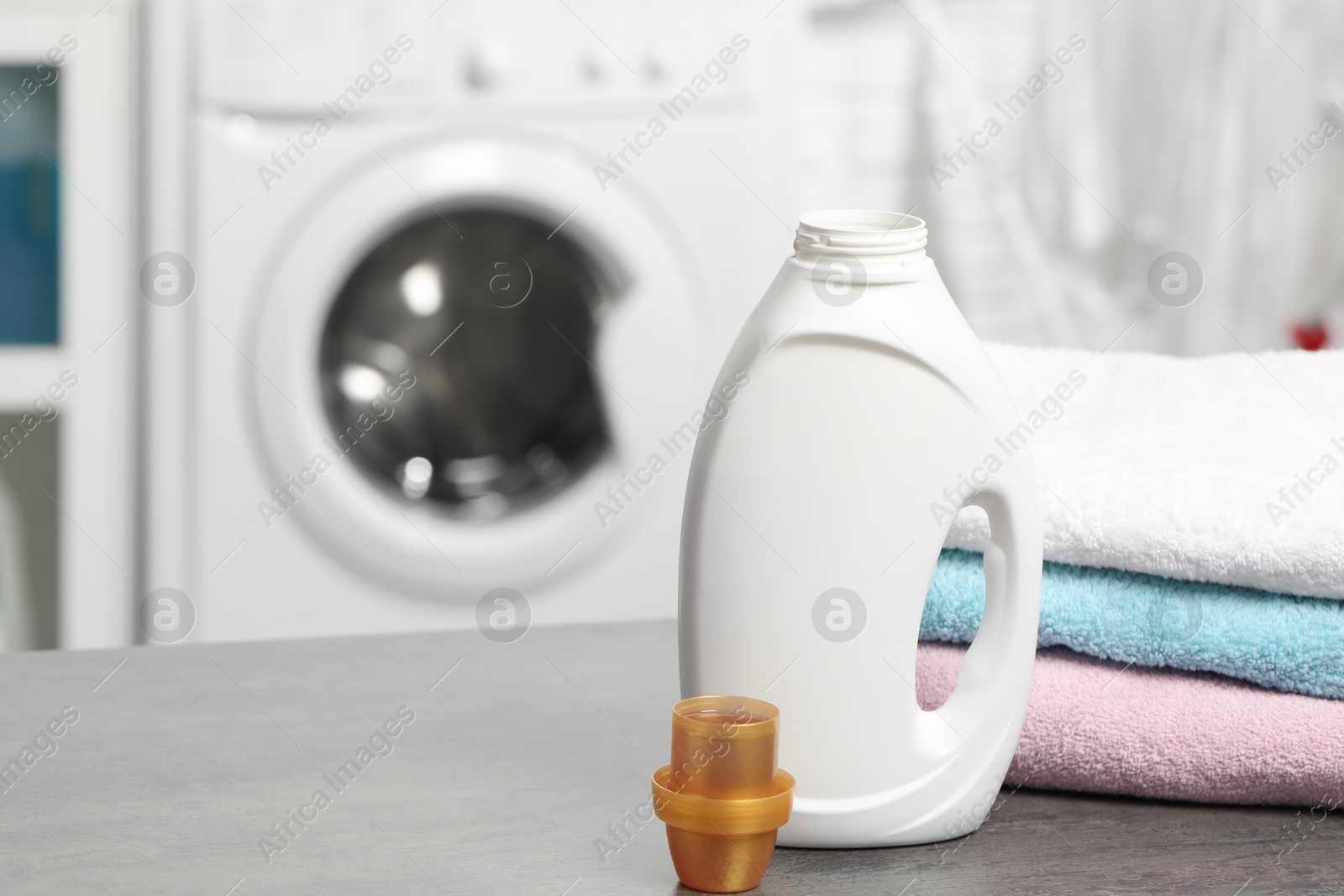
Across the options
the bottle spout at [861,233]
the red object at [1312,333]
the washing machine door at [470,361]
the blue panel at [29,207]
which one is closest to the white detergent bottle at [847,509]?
the bottle spout at [861,233]

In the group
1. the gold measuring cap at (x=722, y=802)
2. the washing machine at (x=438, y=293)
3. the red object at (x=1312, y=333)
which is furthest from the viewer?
the red object at (x=1312, y=333)

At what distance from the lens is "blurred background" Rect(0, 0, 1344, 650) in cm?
162

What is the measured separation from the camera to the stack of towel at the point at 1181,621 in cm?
57

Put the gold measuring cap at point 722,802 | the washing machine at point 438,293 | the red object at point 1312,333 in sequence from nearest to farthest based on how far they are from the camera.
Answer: the gold measuring cap at point 722,802
the washing machine at point 438,293
the red object at point 1312,333

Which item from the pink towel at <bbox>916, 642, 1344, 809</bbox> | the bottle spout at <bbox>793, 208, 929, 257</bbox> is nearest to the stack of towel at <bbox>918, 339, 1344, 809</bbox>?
the pink towel at <bbox>916, 642, 1344, 809</bbox>

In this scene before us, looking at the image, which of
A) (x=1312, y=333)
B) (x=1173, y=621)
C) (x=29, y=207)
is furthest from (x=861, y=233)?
(x=1312, y=333)

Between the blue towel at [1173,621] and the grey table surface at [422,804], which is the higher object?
the blue towel at [1173,621]

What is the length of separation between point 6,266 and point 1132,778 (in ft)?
4.99

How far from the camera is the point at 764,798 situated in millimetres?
492

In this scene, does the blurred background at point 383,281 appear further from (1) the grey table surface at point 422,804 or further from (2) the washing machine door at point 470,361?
(1) the grey table surface at point 422,804

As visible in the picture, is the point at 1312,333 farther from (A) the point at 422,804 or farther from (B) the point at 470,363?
(A) the point at 422,804

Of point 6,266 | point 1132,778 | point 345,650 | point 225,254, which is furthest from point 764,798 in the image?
point 6,266

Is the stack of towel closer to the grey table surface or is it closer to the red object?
the grey table surface

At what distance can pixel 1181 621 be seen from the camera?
586 millimetres
